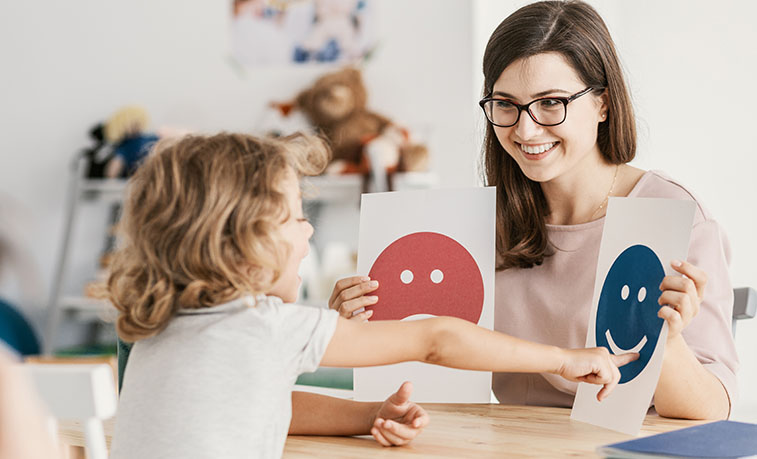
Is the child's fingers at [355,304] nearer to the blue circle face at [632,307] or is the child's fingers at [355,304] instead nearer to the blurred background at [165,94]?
the blue circle face at [632,307]

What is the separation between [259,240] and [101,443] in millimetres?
231

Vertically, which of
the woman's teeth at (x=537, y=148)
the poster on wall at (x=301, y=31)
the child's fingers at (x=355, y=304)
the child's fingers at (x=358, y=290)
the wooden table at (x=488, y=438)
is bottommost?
the wooden table at (x=488, y=438)

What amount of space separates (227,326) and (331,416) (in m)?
0.25

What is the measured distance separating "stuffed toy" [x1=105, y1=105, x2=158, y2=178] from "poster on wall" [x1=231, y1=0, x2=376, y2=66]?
1.54 feet

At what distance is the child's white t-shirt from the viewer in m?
0.69

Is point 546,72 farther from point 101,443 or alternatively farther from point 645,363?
point 101,443

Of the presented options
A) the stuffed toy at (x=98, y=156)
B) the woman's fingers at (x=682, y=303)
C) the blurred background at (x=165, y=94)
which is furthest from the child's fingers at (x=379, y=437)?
the stuffed toy at (x=98, y=156)

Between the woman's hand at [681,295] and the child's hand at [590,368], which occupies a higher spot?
the woman's hand at [681,295]

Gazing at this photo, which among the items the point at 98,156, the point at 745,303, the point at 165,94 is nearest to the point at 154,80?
the point at 165,94

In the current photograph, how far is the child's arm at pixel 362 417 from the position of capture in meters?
0.83

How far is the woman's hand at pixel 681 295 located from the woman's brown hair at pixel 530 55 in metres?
0.40

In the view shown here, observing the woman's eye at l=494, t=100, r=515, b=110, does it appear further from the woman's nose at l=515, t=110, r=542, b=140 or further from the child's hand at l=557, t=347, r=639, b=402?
the child's hand at l=557, t=347, r=639, b=402

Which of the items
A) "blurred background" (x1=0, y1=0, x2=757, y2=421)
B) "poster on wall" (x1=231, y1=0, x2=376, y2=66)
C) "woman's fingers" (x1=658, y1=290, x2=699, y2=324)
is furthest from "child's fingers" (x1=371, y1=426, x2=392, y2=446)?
"poster on wall" (x1=231, y1=0, x2=376, y2=66)

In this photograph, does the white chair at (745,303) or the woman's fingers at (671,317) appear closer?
the woman's fingers at (671,317)
